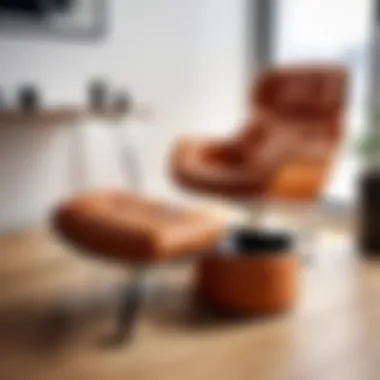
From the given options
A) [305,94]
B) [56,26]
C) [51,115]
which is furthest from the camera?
[56,26]

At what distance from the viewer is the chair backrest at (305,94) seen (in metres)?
3.68

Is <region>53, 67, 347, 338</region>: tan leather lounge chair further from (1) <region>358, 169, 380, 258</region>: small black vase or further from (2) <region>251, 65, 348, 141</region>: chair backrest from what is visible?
(1) <region>358, 169, 380, 258</region>: small black vase

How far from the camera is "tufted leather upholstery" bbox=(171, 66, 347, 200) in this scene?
3400 millimetres

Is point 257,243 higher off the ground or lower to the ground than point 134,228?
lower

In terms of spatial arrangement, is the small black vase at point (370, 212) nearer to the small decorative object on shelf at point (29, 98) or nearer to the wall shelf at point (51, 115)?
the wall shelf at point (51, 115)

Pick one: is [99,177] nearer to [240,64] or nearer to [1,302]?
[240,64]

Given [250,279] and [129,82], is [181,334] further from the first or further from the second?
[129,82]

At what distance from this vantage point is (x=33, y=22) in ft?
12.7

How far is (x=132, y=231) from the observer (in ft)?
7.84

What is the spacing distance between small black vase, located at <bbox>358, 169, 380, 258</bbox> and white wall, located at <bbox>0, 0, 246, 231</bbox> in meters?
1.46

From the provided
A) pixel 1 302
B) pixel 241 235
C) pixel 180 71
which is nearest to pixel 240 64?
pixel 180 71

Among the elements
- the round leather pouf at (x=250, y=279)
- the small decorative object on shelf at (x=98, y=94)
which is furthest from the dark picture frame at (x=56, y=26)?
the round leather pouf at (x=250, y=279)

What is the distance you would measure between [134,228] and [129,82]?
2116 mm

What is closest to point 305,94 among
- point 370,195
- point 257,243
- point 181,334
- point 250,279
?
point 370,195
